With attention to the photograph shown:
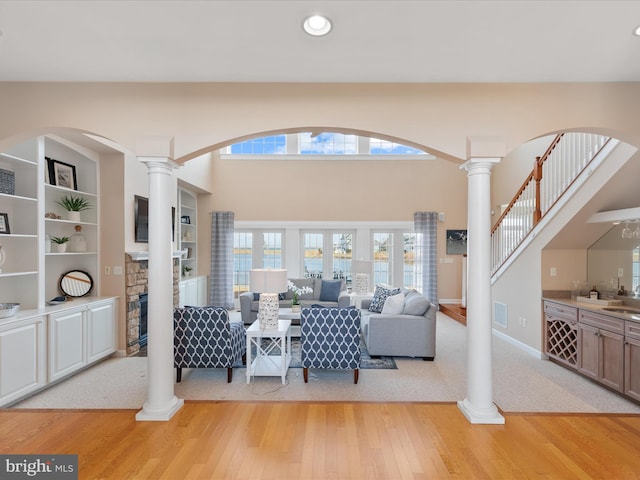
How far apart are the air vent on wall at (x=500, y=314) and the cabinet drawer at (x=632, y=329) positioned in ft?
7.08

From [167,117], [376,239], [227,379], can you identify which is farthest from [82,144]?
[376,239]

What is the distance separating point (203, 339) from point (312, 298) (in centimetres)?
347

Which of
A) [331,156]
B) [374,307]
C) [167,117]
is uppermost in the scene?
[331,156]

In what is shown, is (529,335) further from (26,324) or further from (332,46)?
(26,324)

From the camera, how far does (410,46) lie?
244cm

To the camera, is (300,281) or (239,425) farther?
(300,281)

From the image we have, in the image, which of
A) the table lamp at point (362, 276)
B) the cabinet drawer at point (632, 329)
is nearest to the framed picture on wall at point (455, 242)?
the table lamp at point (362, 276)

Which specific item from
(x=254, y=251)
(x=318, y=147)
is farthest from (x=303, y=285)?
(x=318, y=147)

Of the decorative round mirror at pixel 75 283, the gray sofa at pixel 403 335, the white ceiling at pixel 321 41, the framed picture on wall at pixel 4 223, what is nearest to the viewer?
the white ceiling at pixel 321 41

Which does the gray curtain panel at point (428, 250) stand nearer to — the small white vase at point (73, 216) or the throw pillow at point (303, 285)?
the throw pillow at point (303, 285)

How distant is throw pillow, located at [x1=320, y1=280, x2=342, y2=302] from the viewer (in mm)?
6875

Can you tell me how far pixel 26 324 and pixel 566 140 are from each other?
6436 mm

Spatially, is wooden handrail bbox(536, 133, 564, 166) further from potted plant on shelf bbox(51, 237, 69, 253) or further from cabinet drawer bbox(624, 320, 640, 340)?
potted plant on shelf bbox(51, 237, 69, 253)

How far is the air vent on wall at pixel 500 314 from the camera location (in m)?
5.50
